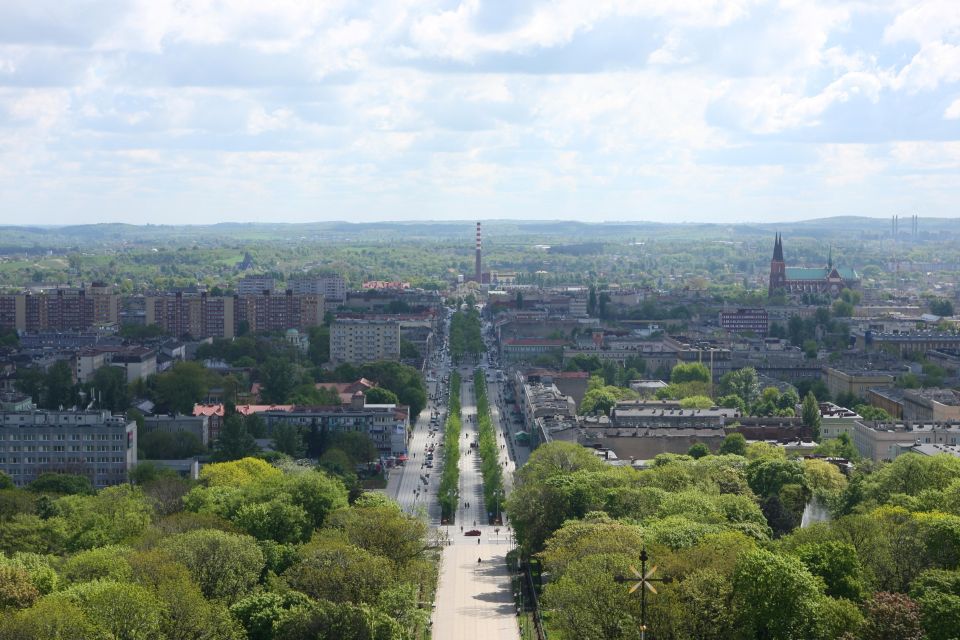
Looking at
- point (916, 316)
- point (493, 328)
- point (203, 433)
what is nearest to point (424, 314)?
point (493, 328)

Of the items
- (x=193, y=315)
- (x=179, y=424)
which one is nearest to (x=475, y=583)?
(x=179, y=424)

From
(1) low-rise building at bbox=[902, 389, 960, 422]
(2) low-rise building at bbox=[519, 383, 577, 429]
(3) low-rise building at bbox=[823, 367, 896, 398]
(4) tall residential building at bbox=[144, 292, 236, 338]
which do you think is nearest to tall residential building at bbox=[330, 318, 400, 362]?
(4) tall residential building at bbox=[144, 292, 236, 338]

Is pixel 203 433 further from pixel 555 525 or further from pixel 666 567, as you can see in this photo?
pixel 666 567

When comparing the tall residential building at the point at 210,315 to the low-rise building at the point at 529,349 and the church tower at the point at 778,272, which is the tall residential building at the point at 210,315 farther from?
the church tower at the point at 778,272

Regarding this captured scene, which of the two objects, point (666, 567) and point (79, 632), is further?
point (666, 567)

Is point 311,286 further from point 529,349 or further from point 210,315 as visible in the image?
point 529,349

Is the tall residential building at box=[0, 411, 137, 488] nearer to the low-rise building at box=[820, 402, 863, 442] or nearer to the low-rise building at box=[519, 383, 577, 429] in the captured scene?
the low-rise building at box=[519, 383, 577, 429]

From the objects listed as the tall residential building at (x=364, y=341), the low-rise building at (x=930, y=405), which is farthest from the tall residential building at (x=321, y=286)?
the low-rise building at (x=930, y=405)
